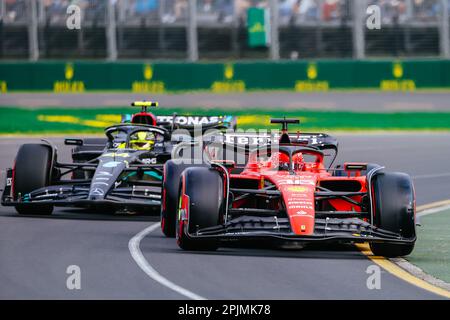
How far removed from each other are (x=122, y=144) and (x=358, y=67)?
21793 mm

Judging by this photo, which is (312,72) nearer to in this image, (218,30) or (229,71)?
(229,71)

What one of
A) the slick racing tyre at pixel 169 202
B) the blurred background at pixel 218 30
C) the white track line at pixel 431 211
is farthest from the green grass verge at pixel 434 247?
the blurred background at pixel 218 30

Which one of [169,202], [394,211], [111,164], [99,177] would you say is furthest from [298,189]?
[111,164]

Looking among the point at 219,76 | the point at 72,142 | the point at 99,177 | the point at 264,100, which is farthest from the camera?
the point at 219,76

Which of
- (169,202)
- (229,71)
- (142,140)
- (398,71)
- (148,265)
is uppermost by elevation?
(229,71)

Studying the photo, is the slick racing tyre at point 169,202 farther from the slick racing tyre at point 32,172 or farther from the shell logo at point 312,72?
the shell logo at point 312,72

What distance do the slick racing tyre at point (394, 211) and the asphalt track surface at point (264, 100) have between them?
78.4ft

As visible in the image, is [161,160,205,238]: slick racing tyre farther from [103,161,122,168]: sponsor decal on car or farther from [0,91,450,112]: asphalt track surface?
[0,91,450,112]: asphalt track surface

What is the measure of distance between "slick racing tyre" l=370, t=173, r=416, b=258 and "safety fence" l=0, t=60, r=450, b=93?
25849 millimetres

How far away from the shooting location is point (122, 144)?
18297mm

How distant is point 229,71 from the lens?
39062 mm

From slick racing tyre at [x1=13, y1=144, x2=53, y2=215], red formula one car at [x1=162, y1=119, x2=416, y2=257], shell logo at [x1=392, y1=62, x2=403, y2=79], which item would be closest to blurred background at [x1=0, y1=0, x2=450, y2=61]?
shell logo at [x1=392, y1=62, x2=403, y2=79]

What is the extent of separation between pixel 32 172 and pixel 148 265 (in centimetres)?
523
